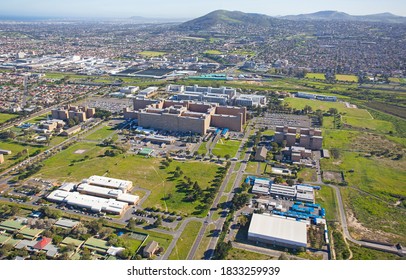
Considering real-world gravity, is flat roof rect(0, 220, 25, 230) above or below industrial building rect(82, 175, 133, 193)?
below

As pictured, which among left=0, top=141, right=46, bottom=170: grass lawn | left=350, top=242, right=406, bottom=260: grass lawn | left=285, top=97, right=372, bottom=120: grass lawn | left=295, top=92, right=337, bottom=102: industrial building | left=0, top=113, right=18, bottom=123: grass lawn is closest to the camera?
left=350, top=242, right=406, bottom=260: grass lawn

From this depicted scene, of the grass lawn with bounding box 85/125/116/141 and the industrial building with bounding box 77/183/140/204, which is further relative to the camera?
the grass lawn with bounding box 85/125/116/141

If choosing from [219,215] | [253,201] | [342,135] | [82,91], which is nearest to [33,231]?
[219,215]

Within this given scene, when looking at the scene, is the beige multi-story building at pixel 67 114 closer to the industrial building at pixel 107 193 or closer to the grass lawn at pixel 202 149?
the grass lawn at pixel 202 149

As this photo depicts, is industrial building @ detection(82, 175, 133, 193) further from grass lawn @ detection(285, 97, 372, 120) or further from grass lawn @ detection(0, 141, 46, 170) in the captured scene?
grass lawn @ detection(285, 97, 372, 120)

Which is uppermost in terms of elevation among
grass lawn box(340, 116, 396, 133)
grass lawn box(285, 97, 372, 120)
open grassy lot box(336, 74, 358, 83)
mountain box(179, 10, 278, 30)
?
mountain box(179, 10, 278, 30)

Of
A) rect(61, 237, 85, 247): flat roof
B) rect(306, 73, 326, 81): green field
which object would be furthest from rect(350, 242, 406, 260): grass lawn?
rect(306, 73, 326, 81): green field

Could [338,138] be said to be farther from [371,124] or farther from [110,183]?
[110,183]
